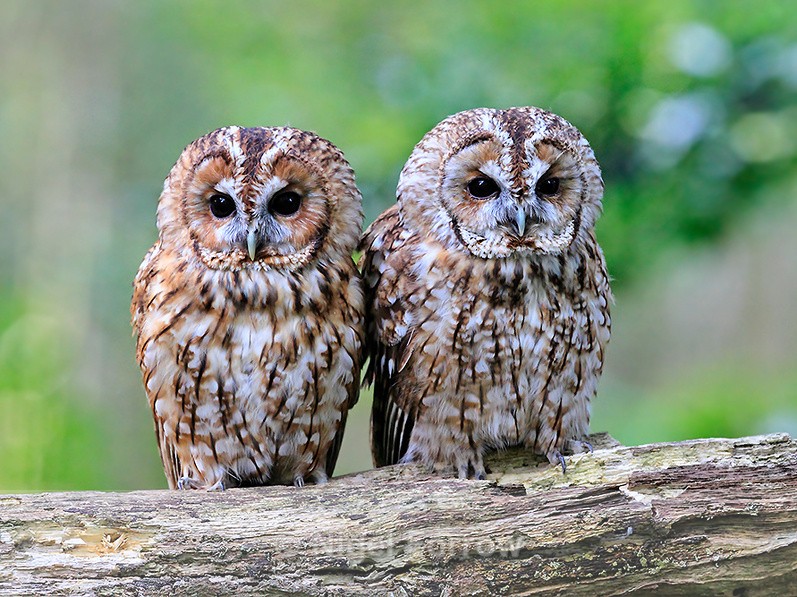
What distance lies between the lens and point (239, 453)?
2430mm

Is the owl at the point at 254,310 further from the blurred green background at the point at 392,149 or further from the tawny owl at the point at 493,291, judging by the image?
the blurred green background at the point at 392,149

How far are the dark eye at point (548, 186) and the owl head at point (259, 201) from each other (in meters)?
0.49

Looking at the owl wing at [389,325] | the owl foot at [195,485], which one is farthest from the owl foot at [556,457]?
the owl foot at [195,485]

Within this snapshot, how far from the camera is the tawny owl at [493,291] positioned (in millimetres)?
2334

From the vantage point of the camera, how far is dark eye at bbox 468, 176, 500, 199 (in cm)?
236

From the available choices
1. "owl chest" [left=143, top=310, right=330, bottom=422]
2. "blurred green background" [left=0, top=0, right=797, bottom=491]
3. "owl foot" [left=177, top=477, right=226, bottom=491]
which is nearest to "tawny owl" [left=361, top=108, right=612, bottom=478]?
"owl chest" [left=143, top=310, right=330, bottom=422]

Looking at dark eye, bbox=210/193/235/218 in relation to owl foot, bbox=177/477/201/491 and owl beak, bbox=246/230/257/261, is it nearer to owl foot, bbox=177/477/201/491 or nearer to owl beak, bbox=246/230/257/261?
owl beak, bbox=246/230/257/261

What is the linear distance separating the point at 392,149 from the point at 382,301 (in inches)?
48.1

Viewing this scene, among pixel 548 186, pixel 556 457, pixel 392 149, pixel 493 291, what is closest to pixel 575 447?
pixel 556 457

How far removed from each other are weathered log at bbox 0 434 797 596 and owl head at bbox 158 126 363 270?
0.61 m

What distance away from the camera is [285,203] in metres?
2.34

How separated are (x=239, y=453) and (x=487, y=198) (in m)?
0.93

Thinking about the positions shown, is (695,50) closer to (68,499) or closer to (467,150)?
(467,150)

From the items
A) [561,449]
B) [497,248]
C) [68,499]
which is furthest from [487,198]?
[68,499]
